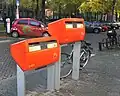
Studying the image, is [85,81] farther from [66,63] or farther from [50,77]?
[50,77]

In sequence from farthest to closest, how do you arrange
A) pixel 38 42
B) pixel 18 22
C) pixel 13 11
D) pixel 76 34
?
pixel 13 11 → pixel 18 22 → pixel 76 34 → pixel 38 42

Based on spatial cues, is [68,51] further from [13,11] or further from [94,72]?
[13,11]

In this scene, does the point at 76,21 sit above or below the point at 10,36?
above

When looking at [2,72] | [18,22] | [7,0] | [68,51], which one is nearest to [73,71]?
[68,51]

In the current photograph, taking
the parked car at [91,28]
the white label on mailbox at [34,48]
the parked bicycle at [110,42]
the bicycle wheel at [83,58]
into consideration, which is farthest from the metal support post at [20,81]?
the parked car at [91,28]

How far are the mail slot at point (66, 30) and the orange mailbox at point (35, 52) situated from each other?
2.19 ft

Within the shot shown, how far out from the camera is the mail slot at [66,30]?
7055 mm

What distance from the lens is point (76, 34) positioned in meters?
7.75

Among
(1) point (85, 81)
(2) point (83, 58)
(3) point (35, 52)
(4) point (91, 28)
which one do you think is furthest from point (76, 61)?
(4) point (91, 28)

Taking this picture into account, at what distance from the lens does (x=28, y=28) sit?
25266 mm

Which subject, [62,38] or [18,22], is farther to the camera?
[18,22]

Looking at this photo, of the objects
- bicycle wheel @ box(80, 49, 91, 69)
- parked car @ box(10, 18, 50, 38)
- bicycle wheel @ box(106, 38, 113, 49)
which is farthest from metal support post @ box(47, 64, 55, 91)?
parked car @ box(10, 18, 50, 38)

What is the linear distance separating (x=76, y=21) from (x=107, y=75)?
183cm

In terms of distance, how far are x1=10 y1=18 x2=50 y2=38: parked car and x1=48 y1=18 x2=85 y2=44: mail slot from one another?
1739 cm
